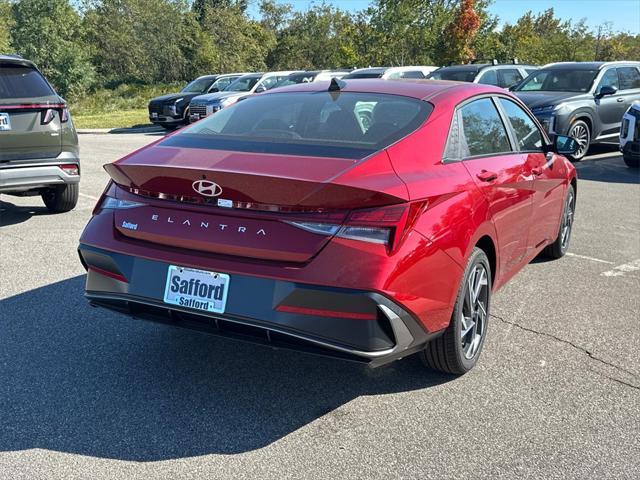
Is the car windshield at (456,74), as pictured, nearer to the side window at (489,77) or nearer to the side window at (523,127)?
the side window at (489,77)

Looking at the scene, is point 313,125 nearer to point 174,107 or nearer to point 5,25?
point 174,107

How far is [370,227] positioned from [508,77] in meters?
15.0

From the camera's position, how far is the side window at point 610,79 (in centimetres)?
1280

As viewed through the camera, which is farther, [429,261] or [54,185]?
[54,185]

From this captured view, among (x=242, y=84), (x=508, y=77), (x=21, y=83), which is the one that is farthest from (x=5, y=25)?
(x=21, y=83)

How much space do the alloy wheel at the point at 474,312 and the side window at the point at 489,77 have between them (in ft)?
40.8

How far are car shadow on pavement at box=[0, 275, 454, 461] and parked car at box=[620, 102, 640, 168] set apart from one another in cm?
861

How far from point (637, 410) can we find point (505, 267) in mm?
1194

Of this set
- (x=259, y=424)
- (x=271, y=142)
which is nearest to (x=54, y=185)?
(x=271, y=142)

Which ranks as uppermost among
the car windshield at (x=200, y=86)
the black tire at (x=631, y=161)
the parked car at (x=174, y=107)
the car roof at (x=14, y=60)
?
the car roof at (x=14, y=60)

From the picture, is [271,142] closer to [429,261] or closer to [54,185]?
[429,261]

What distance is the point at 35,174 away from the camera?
22.2ft

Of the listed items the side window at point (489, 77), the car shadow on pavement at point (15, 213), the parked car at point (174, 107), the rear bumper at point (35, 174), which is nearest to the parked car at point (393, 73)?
the side window at point (489, 77)

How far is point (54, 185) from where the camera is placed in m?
7.02
